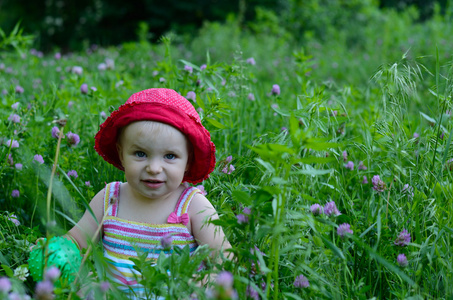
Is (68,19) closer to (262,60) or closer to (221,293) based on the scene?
(262,60)

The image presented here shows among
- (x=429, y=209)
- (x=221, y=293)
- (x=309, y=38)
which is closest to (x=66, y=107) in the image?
(x=429, y=209)

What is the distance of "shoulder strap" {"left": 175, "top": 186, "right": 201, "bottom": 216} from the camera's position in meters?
1.97

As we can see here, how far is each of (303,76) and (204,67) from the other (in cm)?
79

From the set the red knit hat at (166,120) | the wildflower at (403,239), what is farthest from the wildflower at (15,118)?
the wildflower at (403,239)

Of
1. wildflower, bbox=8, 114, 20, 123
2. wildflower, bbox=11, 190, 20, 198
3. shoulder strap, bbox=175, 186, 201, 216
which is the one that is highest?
wildflower, bbox=8, 114, 20, 123

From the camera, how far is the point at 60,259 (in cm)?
176

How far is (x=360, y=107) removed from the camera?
367 cm

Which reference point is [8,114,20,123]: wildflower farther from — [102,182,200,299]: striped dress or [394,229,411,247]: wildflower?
[394,229,411,247]: wildflower

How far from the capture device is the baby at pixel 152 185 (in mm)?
1865

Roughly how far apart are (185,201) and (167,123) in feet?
1.04

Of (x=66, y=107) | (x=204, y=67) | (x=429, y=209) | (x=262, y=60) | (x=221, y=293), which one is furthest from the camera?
(x=262, y=60)

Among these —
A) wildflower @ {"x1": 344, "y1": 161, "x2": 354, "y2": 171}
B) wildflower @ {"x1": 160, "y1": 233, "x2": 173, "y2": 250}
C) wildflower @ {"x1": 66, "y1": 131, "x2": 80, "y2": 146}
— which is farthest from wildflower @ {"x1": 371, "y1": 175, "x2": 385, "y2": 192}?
wildflower @ {"x1": 66, "y1": 131, "x2": 80, "y2": 146}

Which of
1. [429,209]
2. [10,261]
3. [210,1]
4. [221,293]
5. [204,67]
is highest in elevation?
[210,1]

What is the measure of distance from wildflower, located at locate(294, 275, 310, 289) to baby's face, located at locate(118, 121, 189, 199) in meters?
0.56
